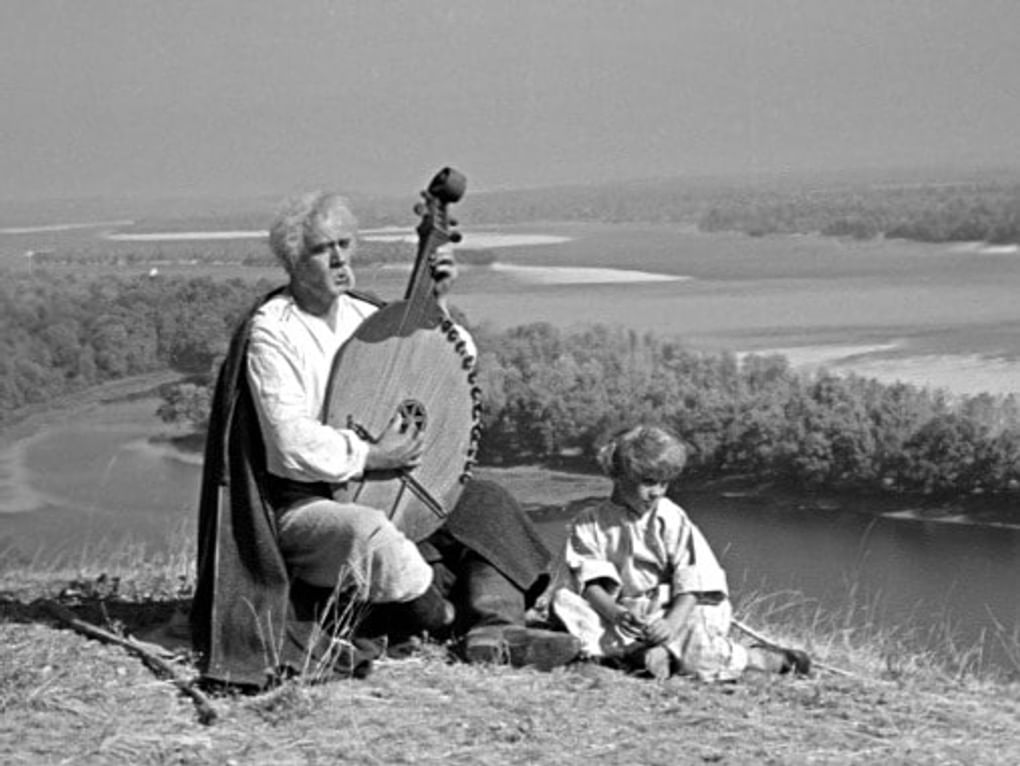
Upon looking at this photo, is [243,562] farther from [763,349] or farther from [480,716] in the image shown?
[763,349]

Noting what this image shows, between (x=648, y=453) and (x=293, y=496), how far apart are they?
889mm

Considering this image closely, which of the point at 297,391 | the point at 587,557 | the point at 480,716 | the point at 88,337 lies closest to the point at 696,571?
the point at 587,557

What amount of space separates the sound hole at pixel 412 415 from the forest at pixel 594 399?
624 cm

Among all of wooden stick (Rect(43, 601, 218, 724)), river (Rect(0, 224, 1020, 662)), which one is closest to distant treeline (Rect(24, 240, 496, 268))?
river (Rect(0, 224, 1020, 662))

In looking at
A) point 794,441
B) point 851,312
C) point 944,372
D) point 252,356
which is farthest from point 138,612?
point 851,312

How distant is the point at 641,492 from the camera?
4.86 meters

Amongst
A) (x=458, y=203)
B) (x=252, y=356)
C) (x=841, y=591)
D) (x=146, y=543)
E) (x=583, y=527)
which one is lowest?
(x=841, y=591)

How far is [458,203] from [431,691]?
130 centimetres

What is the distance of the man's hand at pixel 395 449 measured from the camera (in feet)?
15.5

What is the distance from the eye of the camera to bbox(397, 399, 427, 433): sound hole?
4.85m

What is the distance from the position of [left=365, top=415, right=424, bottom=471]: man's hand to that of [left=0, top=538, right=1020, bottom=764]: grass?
0.51m

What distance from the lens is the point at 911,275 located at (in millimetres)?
19203

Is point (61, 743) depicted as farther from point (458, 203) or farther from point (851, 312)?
point (851, 312)

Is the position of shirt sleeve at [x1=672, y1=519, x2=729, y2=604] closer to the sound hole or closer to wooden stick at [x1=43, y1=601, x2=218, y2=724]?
the sound hole
